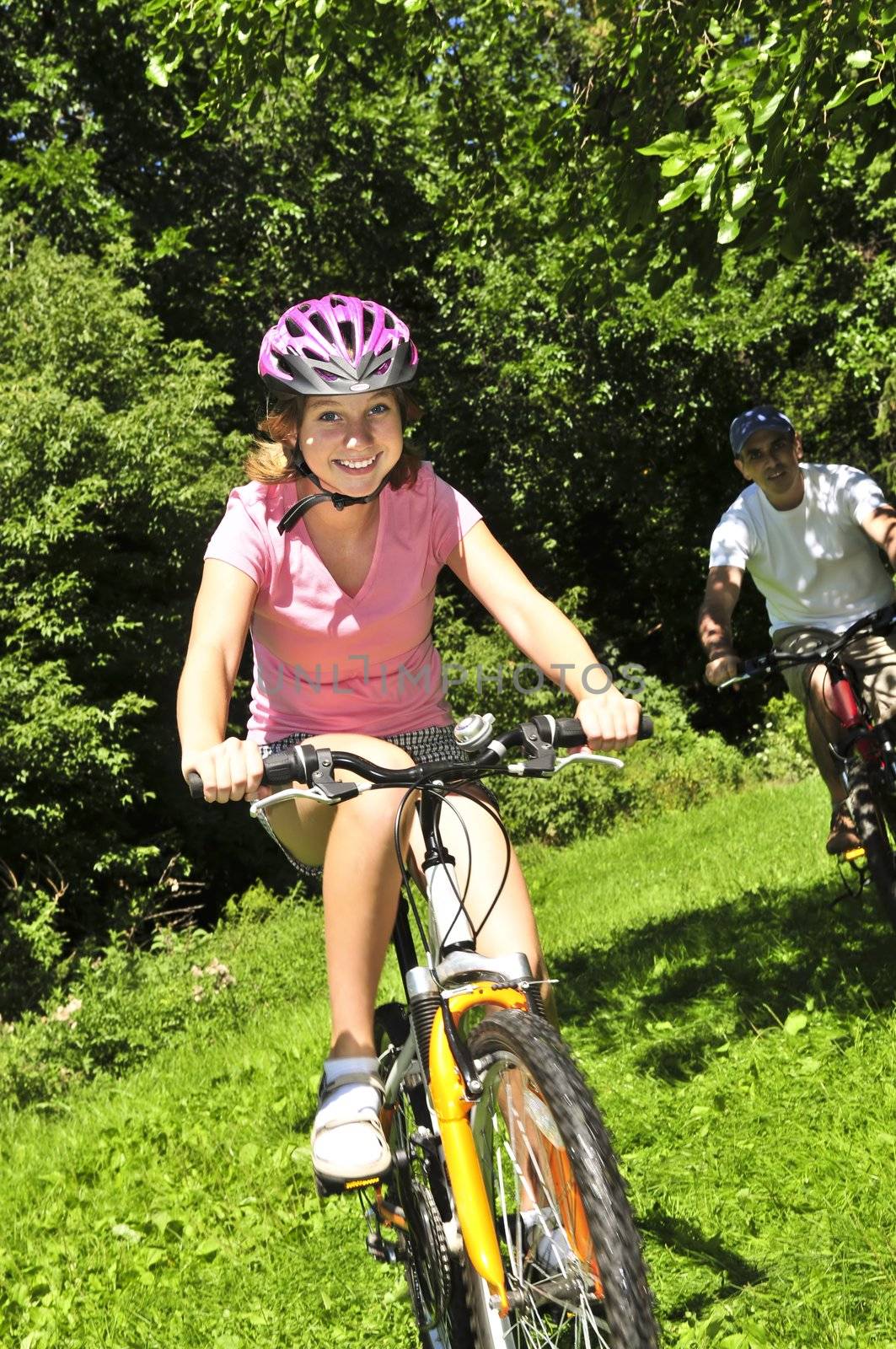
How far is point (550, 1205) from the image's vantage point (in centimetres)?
229

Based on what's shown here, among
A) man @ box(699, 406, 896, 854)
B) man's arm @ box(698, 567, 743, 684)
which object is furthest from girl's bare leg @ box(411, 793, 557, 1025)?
man @ box(699, 406, 896, 854)

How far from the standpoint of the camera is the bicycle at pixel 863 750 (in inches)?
188

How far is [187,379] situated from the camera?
1491 cm

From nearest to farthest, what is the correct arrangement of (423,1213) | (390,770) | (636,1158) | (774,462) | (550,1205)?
1. (550,1205)
2. (390,770)
3. (423,1213)
4. (636,1158)
5. (774,462)

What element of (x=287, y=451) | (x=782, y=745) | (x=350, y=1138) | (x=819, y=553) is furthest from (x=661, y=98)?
(x=782, y=745)

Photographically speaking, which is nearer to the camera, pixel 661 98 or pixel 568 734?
pixel 568 734

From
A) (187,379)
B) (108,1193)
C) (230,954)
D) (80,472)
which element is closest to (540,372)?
(187,379)

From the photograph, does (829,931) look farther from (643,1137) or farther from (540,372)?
(540,372)

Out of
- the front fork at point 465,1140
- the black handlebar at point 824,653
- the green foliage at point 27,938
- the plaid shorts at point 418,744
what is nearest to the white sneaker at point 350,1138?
the front fork at point 465,1140

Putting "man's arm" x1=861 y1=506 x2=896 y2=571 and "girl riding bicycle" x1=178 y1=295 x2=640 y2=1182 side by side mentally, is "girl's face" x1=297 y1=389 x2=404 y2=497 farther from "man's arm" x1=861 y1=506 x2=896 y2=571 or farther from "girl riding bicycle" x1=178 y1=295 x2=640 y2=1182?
"man's arm" x1=861 y1=506 x2=896 y2=571

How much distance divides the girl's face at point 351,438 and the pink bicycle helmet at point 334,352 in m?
0.06

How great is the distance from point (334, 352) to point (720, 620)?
268 centimetres

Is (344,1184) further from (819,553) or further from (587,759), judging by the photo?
(819,553)

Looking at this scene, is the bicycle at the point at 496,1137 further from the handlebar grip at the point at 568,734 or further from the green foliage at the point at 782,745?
the green foliage at the point at 782,745
